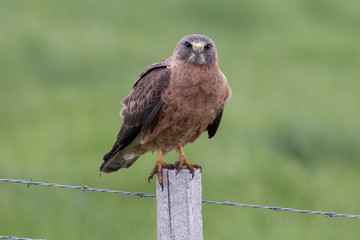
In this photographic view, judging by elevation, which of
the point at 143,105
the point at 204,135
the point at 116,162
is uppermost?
the point at 143,105

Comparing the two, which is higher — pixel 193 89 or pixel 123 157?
pixel 193 89

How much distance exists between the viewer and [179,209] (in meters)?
4.29

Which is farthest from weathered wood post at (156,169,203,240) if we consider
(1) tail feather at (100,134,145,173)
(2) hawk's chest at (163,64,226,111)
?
(1) tail feather at (100,134,145,173)

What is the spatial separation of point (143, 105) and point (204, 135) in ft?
12.4

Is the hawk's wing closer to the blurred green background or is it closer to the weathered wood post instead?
the blurred green background

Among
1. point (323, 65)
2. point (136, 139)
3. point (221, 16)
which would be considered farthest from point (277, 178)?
point (221, 16)

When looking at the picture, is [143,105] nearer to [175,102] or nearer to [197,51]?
[175,102]

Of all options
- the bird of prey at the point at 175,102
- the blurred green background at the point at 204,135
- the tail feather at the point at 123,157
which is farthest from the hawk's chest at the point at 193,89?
the blurred green background at the point at 204,135

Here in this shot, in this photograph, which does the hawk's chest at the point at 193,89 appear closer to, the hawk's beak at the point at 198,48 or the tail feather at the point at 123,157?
the hawk's beak at the point at 198,48

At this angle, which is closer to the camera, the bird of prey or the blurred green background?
the bird of prey

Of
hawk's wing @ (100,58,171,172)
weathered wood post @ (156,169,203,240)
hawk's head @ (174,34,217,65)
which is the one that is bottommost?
weathered wood post @ (156,169,203,240)

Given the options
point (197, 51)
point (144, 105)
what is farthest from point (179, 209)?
point (197, 51)

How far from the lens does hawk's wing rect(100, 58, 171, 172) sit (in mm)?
5777

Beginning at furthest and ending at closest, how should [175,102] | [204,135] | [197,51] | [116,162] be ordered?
1. [204,135]
2. [116,162]
3. [197,51]
4. [175,102]
